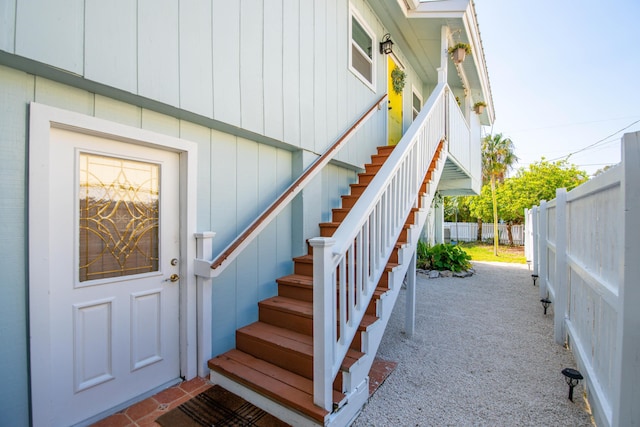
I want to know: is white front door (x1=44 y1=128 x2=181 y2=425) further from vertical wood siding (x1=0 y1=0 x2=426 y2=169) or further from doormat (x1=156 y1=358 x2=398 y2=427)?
vertical wood siding (x1=0 y1=0 x2=426 y2=169)

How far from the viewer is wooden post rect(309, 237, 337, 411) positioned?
1728mm

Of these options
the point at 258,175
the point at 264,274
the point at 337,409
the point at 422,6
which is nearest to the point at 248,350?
the point at 264,274

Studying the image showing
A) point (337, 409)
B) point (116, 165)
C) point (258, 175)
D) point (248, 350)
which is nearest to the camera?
point (337, 409)

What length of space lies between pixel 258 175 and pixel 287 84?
112 cm

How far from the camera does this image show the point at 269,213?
9.02ft

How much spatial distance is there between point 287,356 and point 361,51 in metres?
Answer: 4.80

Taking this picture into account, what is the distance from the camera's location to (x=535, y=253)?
6754 mm

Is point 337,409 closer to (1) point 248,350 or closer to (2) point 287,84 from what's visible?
(1) point 248,350

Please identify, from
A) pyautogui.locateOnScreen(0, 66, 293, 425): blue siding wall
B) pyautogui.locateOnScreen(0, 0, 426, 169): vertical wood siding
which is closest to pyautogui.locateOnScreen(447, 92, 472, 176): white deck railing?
pyautogui.locateOnScreen(0, 0, 426, 169): vertical wood siding

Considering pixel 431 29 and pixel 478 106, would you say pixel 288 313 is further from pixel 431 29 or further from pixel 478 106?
pixel 478 106

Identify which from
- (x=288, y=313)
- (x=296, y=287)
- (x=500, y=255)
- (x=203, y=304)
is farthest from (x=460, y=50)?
(x=500, y=255)

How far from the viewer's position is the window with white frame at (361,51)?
15.2 feet

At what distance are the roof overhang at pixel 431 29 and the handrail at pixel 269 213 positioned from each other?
2.77 meters

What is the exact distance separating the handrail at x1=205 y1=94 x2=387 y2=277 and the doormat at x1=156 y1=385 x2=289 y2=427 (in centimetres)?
93
